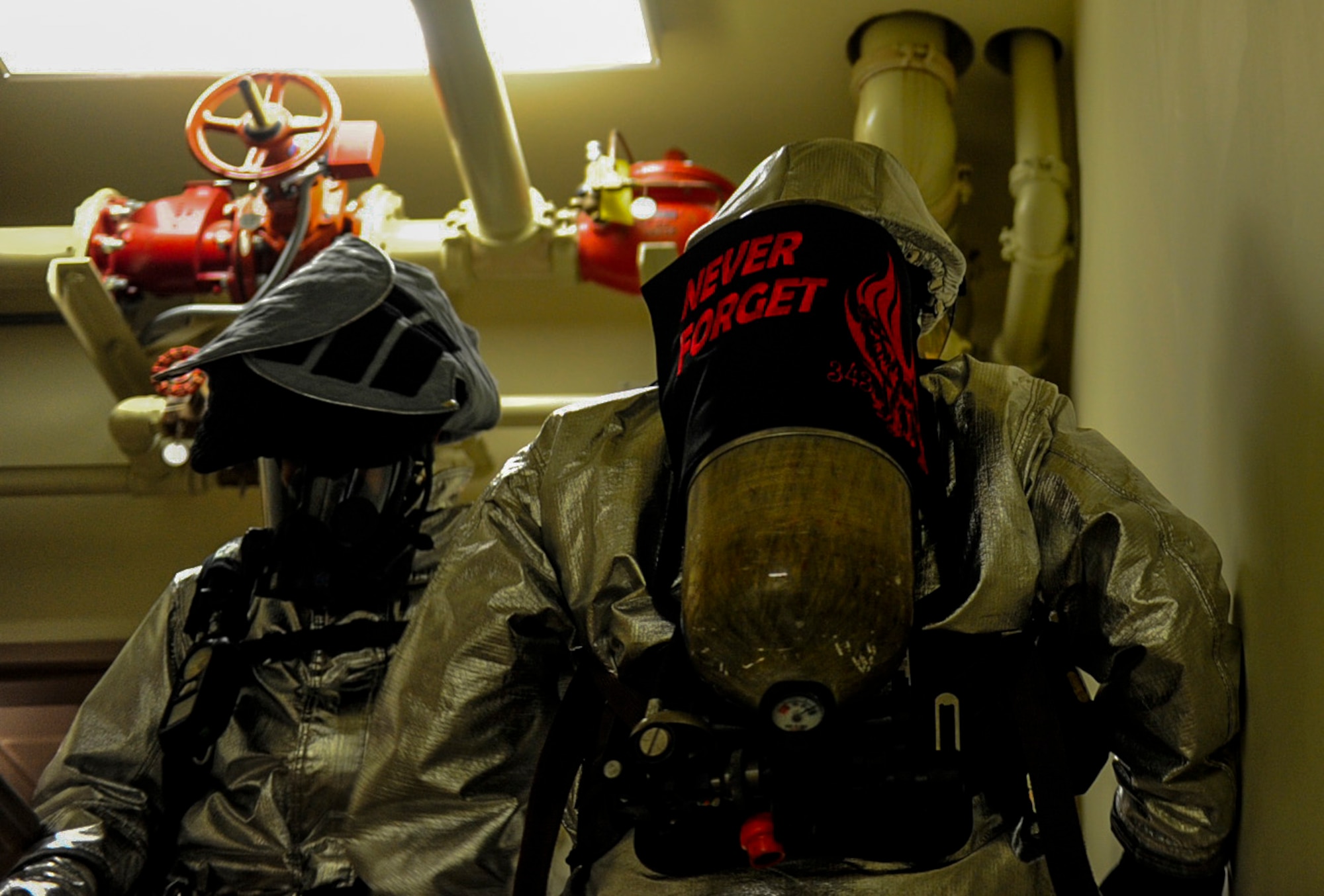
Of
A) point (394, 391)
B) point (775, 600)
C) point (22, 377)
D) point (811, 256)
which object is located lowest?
point (22, 377)

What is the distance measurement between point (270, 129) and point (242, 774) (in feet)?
4.15

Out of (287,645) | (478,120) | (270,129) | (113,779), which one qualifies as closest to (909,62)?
(478,120)

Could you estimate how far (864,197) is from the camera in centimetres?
111

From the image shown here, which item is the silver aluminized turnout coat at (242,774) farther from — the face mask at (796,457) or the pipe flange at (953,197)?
the pipe flange at (953,197)

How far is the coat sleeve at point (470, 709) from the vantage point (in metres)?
1.20

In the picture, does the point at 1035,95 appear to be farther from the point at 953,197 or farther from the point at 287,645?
the point at 287,645

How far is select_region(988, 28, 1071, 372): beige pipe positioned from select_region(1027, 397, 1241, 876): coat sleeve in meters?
1.35

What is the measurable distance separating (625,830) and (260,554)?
0.73m

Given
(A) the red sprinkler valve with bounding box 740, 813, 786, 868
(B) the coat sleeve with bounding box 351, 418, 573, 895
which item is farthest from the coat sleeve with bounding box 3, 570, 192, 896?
(A) the red sprinkler valve with bounding box 740, 813, 786, 868

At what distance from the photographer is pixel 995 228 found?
9.48 ft

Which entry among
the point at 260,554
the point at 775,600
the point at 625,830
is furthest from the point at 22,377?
the point at 775,600

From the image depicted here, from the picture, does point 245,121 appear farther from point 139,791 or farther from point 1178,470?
point 1178,470

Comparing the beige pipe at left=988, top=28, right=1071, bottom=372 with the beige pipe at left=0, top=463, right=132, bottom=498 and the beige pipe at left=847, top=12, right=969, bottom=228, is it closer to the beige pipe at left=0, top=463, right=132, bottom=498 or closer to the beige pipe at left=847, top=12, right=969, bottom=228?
the beige pipe at left=847, top=12, right=969, bottom=228

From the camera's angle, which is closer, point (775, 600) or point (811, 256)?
point (775, 600)
